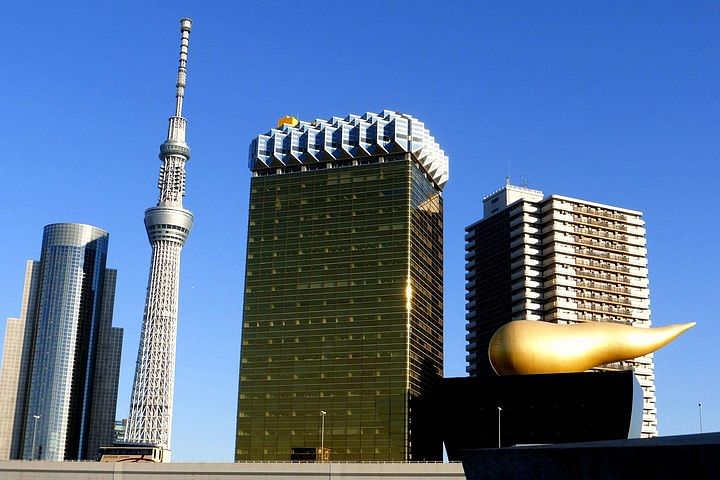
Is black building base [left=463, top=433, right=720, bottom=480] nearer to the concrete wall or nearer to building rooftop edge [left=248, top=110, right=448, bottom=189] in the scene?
the concrete wall

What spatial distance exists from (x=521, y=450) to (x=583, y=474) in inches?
70.3

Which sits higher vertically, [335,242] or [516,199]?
[516,199]

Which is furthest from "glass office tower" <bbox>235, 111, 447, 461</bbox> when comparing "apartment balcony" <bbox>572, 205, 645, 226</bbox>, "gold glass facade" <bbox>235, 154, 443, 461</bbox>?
"apartment balcony" <bbox>572, 205, 645, 226</bbox>

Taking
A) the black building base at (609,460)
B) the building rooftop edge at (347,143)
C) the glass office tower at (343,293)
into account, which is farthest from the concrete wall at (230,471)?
the black building base at (609,460)

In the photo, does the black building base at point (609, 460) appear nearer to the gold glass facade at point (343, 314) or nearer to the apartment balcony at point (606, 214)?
the gold glass facade at point (343, 314)

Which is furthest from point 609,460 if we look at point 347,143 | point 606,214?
point 606,214

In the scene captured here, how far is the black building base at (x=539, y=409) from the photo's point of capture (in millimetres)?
109250

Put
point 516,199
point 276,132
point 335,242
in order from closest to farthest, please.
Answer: point 335,242
point 276,132
point 516,199

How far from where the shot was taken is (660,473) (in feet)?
74.2

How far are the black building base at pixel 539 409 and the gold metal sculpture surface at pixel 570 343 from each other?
19.4 ft

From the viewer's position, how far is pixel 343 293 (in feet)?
548

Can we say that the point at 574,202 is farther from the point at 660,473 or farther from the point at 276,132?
the point at 660,473

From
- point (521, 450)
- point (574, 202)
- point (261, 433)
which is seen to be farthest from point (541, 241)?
point (521, 450)

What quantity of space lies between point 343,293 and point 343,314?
3.75 metres
